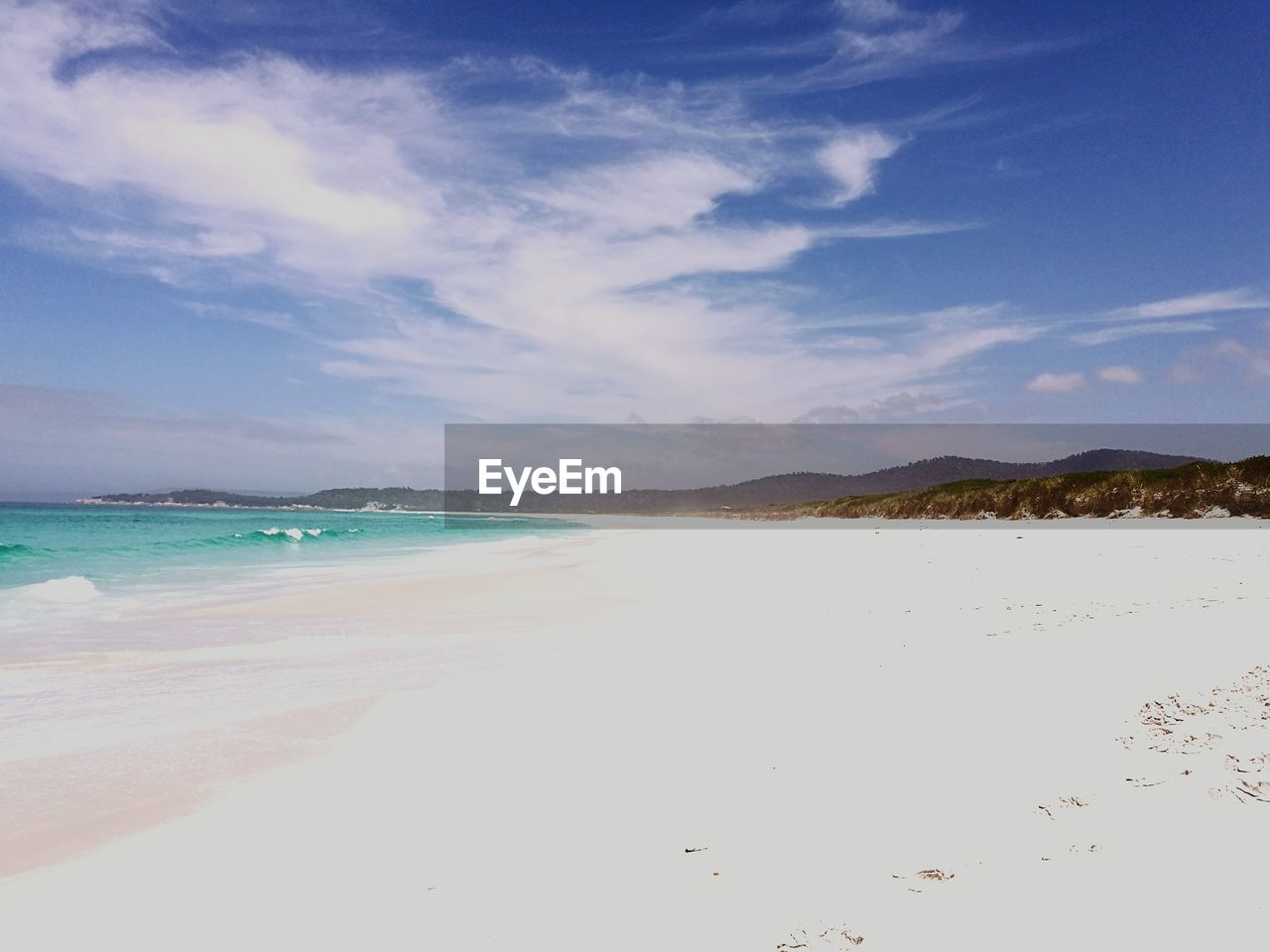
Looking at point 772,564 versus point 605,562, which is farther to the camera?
point 605,562

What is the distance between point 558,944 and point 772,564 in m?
19.0

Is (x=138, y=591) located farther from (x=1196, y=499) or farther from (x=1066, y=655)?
(x=1196, y=499)

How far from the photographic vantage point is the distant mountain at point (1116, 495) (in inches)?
1254

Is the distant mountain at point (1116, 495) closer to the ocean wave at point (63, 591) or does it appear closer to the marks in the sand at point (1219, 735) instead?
the marks in the sand at point (1219, 735)

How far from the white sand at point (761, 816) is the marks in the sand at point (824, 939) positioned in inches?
1.0

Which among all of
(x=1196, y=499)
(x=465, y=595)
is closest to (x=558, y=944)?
(x=465, y=595)

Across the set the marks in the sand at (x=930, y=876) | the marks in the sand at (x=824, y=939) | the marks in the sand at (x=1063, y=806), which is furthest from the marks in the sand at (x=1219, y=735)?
the marks in the sand at (x=824, y=939)

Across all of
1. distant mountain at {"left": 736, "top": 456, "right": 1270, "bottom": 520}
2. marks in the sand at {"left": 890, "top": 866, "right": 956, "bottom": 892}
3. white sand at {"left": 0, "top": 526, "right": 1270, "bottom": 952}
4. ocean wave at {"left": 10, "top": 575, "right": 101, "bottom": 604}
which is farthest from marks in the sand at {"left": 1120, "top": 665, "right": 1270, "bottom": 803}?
distant mountain at {"left": 736, "top": 456, "right": 1270, "bottom": 520}

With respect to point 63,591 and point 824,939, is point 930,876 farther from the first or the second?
point 63,591

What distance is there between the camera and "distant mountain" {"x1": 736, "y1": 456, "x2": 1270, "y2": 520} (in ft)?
105

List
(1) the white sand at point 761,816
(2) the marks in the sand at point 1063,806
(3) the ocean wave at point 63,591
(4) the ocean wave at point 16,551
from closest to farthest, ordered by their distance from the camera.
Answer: (1) the white sand at point 761,816
(2) the marks in the sand at point 1063,806
(3) the ocean wave at point 63,591
(4) the ocean wave at point 16,551

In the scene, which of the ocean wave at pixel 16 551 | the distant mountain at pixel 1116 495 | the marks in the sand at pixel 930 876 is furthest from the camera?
the distant mountain at pixel 1116 495

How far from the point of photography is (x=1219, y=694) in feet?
16.9

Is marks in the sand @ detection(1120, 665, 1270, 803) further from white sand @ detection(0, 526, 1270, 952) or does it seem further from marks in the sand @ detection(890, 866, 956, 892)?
marks in the sand @ detection(890, 866, 956, 892)
